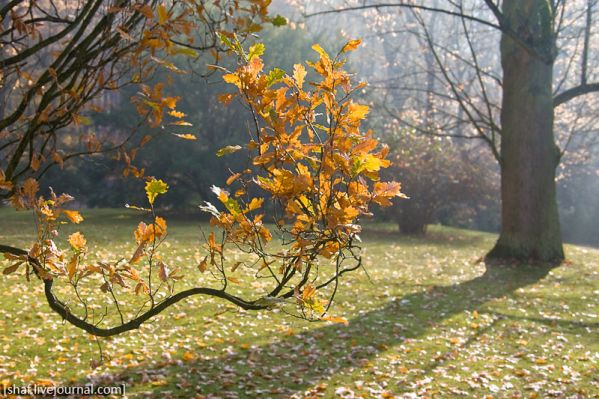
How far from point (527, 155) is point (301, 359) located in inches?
279

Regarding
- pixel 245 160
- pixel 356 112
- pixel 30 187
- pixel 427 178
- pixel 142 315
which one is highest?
pixel 245 160

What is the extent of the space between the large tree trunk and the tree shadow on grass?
3446mm

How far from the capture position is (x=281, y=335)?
20.1ft

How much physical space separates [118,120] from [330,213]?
17.7m

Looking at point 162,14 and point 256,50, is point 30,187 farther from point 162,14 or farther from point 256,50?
point 256,50

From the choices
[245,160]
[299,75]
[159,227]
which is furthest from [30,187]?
[245,160]

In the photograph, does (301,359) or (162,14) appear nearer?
(162,14)

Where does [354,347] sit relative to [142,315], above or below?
below

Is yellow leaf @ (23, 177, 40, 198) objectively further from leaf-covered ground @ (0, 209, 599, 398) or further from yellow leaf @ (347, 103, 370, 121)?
yellow leaf @ (347, 103, 370, 121)

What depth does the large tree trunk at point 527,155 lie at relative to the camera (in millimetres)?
11008

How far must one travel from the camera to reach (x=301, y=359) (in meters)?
5.45

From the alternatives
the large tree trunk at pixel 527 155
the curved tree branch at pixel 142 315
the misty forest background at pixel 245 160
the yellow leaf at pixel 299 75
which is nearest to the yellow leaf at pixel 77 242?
the curved tree branch at pixel 142 315

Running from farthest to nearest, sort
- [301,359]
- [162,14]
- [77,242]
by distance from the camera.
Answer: [301,359] < [77,242] < [162,14]

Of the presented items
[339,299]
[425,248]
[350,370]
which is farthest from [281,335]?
[425,248]
